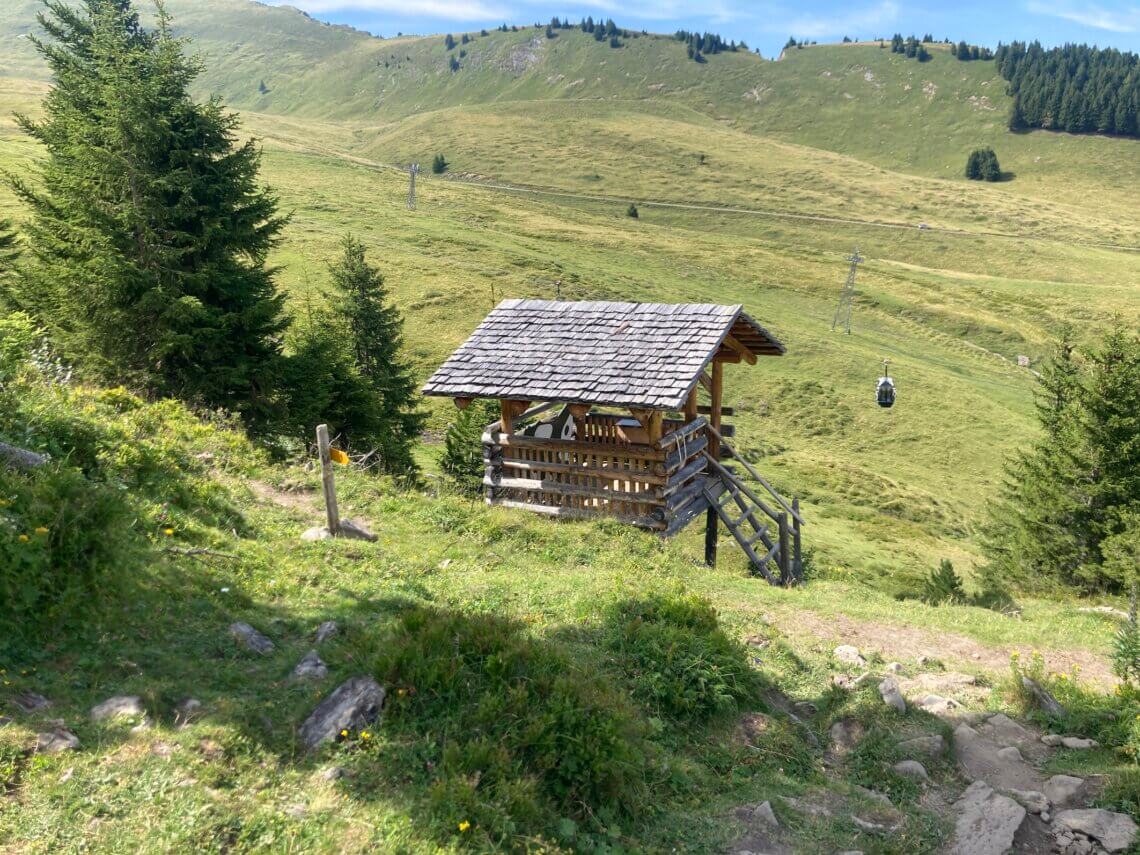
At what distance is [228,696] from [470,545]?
5.83 meters

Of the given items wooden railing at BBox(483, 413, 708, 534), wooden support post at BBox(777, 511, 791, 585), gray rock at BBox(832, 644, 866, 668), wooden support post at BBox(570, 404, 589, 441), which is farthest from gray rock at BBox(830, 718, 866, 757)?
wooden support post at BBox(777, 511, 791, 585)

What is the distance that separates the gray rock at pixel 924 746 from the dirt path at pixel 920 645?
250 centimetres

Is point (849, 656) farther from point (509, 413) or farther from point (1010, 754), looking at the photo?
point (509, 413)

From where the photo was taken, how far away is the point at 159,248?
1620cm

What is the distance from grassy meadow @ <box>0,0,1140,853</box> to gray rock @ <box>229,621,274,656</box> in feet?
0.43

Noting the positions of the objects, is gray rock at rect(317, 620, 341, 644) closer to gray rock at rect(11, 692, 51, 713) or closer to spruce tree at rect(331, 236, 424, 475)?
gray rock at rect(11, 692, 51, 713)

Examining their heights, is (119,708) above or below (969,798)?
above

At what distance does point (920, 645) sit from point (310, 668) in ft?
26.3

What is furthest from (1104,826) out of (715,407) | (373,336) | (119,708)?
(373,336)

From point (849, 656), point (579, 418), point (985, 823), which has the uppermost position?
point (579, 418)

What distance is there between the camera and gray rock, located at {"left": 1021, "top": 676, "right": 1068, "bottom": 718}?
8055mm

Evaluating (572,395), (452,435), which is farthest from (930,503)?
(572,395)

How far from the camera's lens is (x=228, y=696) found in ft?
19.9

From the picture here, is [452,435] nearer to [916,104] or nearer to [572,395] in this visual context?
[572,395]
